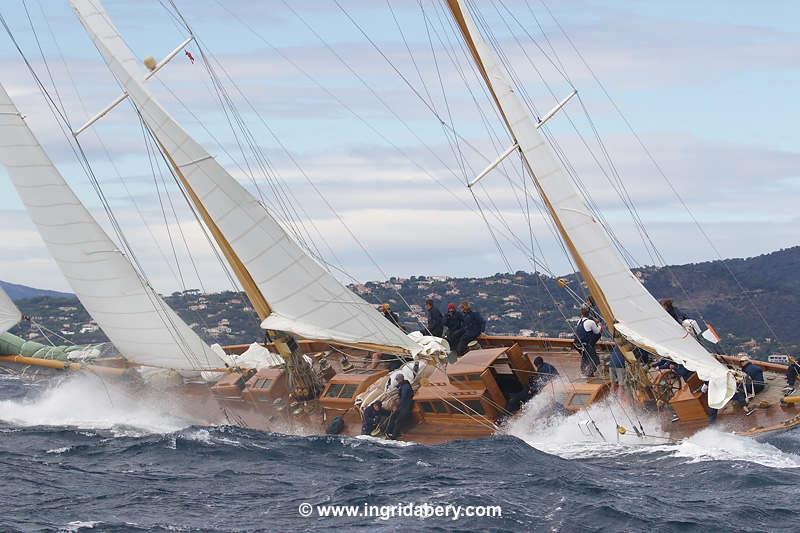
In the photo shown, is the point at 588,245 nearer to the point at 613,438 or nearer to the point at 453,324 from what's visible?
the point at 613,438

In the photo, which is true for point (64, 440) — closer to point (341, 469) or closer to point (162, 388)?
point (162, 388)

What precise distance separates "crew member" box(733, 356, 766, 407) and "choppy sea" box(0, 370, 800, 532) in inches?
52.3

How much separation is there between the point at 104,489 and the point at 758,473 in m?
11.8

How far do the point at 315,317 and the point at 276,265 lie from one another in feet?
4.88

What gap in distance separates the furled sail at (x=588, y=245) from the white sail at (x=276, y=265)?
4.35 meters

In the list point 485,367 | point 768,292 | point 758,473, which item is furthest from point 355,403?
point 768,292

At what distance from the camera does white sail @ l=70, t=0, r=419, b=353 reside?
25297mm

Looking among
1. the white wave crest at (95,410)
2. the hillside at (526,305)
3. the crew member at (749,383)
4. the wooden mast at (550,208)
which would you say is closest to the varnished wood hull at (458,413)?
the crew member at (749,383)

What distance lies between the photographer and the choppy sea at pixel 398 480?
57.6ft

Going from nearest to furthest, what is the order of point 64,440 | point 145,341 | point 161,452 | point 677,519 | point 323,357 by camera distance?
1. point 677,519
2. point 161,452
3. point 64,440
4. point 145,341
5. point 323,357

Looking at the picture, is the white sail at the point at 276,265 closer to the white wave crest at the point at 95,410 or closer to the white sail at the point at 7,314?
the white wave crest at the point at 95,410

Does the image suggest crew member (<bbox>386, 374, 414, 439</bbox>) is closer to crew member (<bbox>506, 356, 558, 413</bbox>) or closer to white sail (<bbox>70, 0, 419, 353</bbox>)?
white sail (<bbox>70, 0, 419, 353</bbox>)

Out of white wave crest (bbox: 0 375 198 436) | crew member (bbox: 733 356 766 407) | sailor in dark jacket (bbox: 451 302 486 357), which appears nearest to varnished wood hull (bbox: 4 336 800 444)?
crew member (bbox: 733 356 766 407)

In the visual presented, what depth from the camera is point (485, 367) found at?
24531mm
